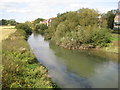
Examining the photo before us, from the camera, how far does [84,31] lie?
25125mm

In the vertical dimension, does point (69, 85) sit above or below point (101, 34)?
below

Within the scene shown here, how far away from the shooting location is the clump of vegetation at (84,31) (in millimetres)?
24516

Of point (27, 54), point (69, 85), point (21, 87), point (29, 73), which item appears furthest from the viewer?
point (27, 54)

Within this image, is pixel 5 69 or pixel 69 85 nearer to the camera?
pixel 5 69

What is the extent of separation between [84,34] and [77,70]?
37.4ft

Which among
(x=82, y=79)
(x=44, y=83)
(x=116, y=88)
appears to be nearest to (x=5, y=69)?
(x=44, y=83)

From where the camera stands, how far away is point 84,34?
2480cm

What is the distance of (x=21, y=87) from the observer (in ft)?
26.0

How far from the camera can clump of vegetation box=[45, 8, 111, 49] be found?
80.4ft

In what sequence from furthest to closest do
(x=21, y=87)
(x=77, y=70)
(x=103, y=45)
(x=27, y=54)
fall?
1. (x=103, y=45)
2. (x=77, y=70)
3. (x=27, y=54)
4. (x=21, y=87)

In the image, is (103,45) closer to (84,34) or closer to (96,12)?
(84,34)

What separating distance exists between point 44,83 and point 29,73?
163 centimetres

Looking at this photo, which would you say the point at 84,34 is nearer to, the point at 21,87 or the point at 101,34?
the point at 101,34

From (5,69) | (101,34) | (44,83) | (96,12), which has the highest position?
(96,12)
